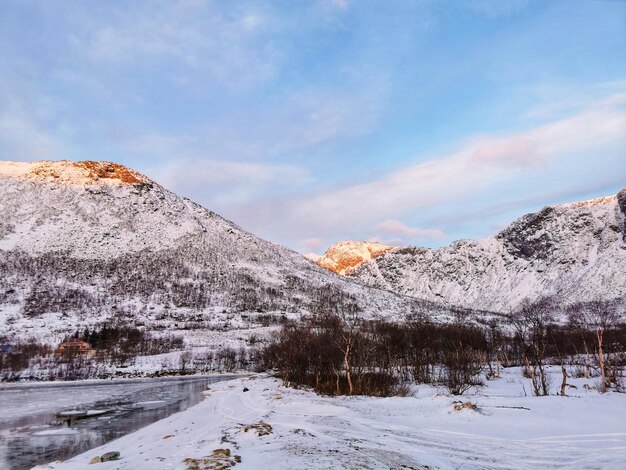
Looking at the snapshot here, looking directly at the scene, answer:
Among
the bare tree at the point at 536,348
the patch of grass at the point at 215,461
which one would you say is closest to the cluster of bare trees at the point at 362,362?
the bare tree at the point at 536,348

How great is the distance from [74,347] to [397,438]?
135802 mm

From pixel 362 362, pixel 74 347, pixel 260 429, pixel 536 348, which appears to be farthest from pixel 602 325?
pixel 74 347

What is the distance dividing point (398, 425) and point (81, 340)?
14165 cm

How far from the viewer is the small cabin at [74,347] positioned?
127 metres

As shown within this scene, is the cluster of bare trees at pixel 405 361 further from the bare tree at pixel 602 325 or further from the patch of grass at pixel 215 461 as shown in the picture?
the patch of grass at pixel 215 461

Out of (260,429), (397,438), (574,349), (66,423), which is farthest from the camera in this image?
(574,349)

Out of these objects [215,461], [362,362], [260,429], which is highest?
[215,461]

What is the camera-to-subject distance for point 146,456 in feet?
55.6

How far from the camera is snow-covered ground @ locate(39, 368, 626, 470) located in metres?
14.6

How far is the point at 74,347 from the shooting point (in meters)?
130

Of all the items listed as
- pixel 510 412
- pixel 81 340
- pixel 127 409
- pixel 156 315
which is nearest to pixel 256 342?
pixel 81 340

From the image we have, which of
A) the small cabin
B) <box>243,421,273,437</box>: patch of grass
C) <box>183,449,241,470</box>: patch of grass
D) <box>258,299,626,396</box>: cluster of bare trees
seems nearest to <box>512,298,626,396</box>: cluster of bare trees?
<box>258,299,626,396</box>: cluster of bare trees

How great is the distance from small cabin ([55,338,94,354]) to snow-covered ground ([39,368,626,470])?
117 m

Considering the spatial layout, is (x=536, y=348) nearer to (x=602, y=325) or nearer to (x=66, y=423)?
(x=602, y=325)
